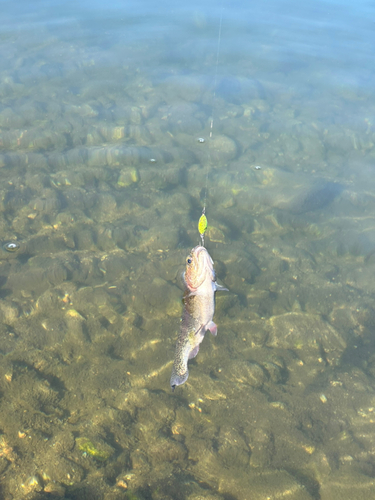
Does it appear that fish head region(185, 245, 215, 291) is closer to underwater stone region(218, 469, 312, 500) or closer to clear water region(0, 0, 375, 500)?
clear water region(0, 0, 375, 500)

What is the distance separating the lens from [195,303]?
10.1 feet

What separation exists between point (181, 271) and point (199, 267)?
3.04 m

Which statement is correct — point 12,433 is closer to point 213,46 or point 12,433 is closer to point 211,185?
point 211,185

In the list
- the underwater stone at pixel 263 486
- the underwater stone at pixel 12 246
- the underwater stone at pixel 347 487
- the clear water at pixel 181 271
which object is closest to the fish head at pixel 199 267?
the clear water at pixel 181 271

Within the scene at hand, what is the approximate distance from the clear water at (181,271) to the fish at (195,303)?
1.42m

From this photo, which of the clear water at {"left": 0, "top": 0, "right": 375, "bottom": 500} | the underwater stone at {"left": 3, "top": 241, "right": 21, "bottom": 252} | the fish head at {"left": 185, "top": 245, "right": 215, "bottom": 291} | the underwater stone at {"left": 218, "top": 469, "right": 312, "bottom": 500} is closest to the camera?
the fish head at {"left": 185, "top": 245, "right": 215, "bottom": 291}

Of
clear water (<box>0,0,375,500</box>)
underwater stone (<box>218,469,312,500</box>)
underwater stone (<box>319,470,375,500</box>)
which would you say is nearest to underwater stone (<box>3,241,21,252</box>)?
clear water (<box>0,0,375,500</box>)

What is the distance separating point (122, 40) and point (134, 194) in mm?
9786

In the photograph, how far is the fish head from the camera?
2885 millimetres

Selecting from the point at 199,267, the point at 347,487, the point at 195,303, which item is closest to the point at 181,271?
the point at 195,303

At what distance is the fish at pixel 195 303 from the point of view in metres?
2.90

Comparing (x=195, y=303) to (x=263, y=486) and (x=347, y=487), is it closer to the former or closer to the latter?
(x=263, y=486)

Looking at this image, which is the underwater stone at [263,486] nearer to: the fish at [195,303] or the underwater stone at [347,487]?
the underwater stone at [347,487]

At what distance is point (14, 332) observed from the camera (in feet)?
16.1
